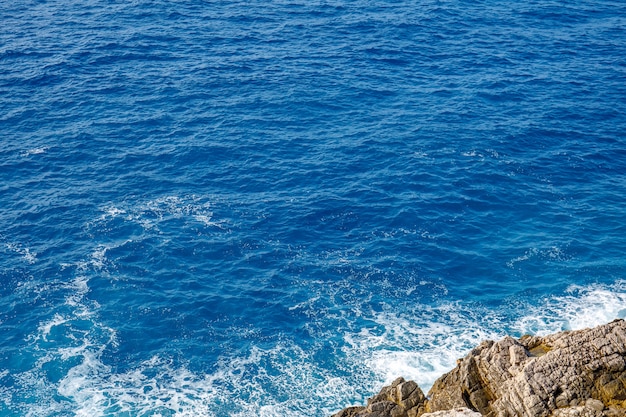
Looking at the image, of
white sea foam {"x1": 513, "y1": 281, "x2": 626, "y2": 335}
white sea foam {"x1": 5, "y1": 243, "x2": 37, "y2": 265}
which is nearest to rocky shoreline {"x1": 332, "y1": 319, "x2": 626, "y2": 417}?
white sea foam {"x1": 513, "y1": 281, "x2": 626, "y2": 335}

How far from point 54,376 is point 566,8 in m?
150

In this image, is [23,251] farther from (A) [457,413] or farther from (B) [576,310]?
(B) [576,310]

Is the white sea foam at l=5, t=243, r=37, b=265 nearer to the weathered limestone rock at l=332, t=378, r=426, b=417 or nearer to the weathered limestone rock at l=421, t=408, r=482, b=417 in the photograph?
the weathered limestone rock at l=332, t=378, r=426, b=417

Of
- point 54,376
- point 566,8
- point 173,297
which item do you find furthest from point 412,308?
point 566,8

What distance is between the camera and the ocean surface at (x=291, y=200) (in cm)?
10006

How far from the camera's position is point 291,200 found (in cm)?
12688

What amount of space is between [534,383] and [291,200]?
218 ft

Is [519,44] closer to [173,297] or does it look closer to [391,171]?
[391,171]

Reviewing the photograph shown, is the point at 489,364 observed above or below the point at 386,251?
above

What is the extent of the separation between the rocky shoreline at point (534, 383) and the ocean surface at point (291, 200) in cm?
2212

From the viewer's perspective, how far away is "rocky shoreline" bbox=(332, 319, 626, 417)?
65375 mm

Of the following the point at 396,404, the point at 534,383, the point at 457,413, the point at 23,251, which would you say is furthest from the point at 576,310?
the point at 23,251

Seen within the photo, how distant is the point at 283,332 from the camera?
10375 centimetres

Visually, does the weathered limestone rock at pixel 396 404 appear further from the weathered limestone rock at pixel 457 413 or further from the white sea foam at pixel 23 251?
the white sea foam at pixel 23 251
